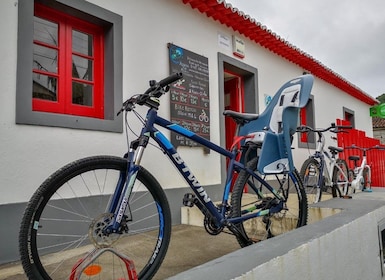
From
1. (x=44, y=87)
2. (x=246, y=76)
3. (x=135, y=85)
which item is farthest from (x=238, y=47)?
(x=44, y=87)

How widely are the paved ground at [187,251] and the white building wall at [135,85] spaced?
0.61 meters

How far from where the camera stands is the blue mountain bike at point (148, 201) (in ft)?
4.87

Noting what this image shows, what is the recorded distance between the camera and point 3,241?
7.84 feet

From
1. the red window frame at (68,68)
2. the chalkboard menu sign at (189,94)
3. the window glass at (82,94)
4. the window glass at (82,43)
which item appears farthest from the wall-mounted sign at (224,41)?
the window glass at (82,94)

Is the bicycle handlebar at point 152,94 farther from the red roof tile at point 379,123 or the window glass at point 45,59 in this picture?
the red roof tile at point 379,123

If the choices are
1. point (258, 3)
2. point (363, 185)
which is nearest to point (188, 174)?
point (363, 185)

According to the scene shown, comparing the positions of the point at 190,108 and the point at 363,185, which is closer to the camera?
the point at 190,108

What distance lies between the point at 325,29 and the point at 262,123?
36.9 ft

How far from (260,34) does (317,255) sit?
435cm

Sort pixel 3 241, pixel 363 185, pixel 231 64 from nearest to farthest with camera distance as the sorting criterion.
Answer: pixel 3 241 → pixel 231 64 → pixel 363 185

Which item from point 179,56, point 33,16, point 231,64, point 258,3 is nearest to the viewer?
point 33,16

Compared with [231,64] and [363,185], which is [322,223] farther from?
[363,185]

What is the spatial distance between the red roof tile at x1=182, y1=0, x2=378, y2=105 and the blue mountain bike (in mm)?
2364

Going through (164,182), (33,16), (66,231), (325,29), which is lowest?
(66,231)
